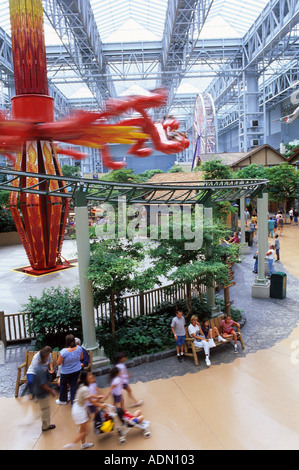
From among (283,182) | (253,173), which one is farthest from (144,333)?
(283,182)

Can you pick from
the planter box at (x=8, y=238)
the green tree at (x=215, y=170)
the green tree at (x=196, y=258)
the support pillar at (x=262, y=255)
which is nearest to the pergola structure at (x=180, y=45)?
the green tree at (x=215, y=170)

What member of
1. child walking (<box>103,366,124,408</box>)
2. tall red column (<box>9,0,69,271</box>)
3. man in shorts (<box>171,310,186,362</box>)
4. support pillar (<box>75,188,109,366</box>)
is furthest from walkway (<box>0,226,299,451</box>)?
tall red column (<box>9,0,69,271</box>)

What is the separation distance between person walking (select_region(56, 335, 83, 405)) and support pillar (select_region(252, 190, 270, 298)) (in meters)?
7.23

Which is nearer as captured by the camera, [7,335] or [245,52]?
[7,335]

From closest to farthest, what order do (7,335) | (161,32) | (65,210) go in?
(7,335), (65,210), (161,32)

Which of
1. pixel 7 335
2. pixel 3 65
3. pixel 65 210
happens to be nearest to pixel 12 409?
pixel 7 335

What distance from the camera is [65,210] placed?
16031mm

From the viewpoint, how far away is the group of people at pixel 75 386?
16.5 ft

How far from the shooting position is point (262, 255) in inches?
469

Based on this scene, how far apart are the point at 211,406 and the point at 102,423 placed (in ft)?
6.06

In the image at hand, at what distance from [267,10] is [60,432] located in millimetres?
30751

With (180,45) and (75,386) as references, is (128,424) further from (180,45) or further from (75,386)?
(180,45)
